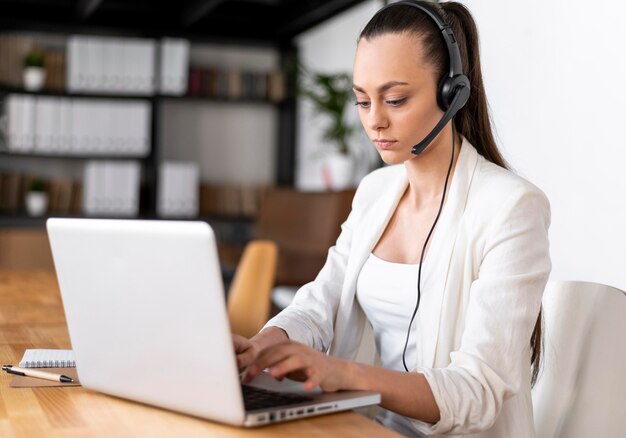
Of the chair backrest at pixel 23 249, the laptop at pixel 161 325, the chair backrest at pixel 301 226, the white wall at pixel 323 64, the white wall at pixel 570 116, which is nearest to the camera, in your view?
the laptop at pixel 161 325

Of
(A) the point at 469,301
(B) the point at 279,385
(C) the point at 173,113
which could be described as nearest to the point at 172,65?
(C) the point at 173,113

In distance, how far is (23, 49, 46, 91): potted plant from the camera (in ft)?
18.5

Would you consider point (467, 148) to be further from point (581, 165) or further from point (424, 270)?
point (581, 165)

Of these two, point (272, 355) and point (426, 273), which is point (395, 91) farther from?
point (272, 355)

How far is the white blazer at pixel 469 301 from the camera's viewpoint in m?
1.20

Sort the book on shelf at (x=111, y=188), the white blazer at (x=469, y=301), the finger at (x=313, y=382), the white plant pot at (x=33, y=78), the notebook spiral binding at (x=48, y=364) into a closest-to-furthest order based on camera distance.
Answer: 1. the finger at (x=313, y=382)
2. the white blazer at (x=469, y=301)
3. the notebook spiral binding at (x=48, y=364)
4. the white plant pot at (x=33, y=78)
5. the book on shelf at (x=111, y=188)

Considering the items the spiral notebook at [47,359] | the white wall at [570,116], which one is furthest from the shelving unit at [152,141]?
the spiral notebook at [47,359]

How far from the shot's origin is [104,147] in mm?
5836

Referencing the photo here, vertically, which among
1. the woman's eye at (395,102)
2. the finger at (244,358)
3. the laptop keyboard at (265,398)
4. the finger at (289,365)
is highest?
the woman's eye at (395,102)

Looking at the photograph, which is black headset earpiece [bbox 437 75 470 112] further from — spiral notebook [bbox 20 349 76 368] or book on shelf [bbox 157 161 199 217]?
book on shelf [bbox 157 161 199 217]

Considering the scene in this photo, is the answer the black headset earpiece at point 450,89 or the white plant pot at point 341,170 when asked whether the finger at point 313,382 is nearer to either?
the black headset earpiece at point 450,89

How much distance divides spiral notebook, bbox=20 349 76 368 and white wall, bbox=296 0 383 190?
3.67 metres

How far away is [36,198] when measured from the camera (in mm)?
5672

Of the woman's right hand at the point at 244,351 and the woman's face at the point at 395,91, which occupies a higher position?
the woman's face at the point at 395,91
